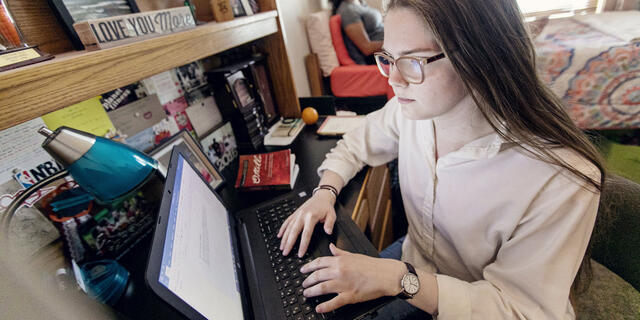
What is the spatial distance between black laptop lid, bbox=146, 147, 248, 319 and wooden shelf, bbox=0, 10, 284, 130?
207 millimetres

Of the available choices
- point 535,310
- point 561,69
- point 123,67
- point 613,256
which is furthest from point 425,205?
point 561,69

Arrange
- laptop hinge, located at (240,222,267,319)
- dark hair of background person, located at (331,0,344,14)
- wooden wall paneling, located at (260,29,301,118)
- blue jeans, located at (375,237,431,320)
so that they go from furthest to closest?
dark hair of background person, located at (331,0,344,14)
wooden wall paneling, located at (260,29,301,118)
blue jeans, located at (375,237,431,320)
laptop hinge, located at (240,222,267,319)

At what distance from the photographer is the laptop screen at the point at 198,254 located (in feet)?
1.47

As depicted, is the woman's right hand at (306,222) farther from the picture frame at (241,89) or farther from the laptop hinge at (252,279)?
the picture frame at (241,89)

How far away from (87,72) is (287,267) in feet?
1.90

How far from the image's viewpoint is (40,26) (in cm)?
67

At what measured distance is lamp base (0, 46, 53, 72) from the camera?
17.8 inches

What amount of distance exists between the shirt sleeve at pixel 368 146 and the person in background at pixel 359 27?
6.08 feet

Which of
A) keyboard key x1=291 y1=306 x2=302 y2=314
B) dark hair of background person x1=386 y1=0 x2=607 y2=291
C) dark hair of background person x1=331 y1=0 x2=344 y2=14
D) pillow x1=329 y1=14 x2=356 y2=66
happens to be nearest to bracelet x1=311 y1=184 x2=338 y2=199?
keyboard key x1=291 y1=306 x2=302 y2=314

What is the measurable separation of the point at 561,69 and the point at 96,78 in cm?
312

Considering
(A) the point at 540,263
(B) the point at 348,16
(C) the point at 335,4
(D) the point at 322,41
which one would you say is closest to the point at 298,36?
(D) the point at 322,41

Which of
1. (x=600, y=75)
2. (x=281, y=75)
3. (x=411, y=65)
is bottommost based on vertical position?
(x=600, y=75)

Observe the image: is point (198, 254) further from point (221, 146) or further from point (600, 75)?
point (600, 75)

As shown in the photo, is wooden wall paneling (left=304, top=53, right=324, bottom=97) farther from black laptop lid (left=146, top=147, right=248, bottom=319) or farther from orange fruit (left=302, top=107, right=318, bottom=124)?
black laptop lid (left=146, top=147, right=248, bottom=319)
